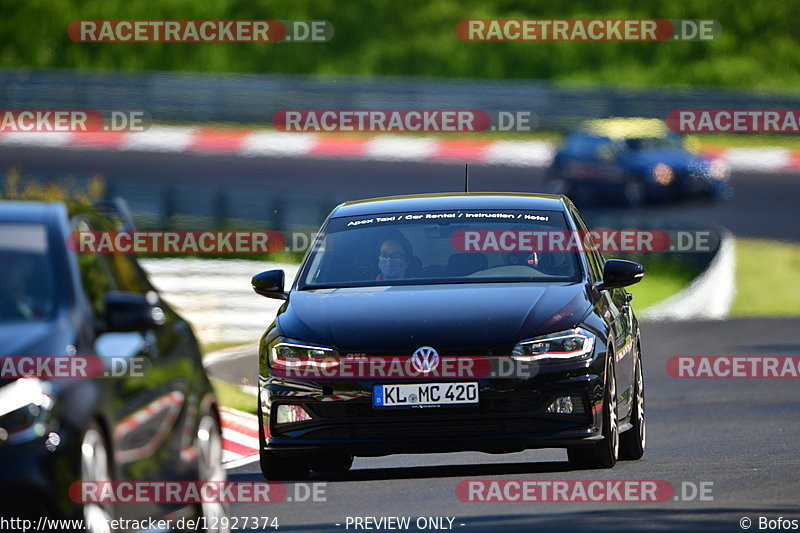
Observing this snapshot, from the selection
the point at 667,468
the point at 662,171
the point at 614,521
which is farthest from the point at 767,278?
the point at 614,521

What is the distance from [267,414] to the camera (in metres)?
10.4

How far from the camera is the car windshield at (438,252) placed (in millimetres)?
11117

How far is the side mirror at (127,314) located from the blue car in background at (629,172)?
24667 millimetres

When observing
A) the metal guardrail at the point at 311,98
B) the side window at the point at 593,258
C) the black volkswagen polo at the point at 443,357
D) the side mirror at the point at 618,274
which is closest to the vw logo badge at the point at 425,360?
the black volkswagen polo at the point at 443,357

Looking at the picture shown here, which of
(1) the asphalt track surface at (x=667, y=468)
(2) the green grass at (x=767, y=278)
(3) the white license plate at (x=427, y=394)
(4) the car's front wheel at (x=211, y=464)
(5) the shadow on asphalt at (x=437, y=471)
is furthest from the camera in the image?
(2) the green grass at (x=767, y=278)

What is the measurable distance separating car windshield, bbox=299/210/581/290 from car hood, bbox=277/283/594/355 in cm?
27

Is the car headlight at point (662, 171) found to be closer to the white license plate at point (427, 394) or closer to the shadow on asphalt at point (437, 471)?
the shadow on asphalt at point (437, 471)

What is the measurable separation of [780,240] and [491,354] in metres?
21.0

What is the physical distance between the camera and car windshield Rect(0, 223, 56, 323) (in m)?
7.06

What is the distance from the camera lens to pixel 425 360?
1003 centimetres

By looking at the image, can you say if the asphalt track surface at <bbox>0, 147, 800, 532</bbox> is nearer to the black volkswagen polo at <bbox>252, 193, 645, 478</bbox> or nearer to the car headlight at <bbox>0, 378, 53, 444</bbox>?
the black volkswagen polo at <bbox>252, 193, 645, 478</bbox>

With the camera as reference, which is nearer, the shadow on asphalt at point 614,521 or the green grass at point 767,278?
the shadow on asphalt at point 614,521

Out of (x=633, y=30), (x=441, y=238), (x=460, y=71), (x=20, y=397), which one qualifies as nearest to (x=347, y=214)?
(x=441, y=238)

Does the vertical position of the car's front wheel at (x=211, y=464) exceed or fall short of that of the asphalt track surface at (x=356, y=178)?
it exceeds it
